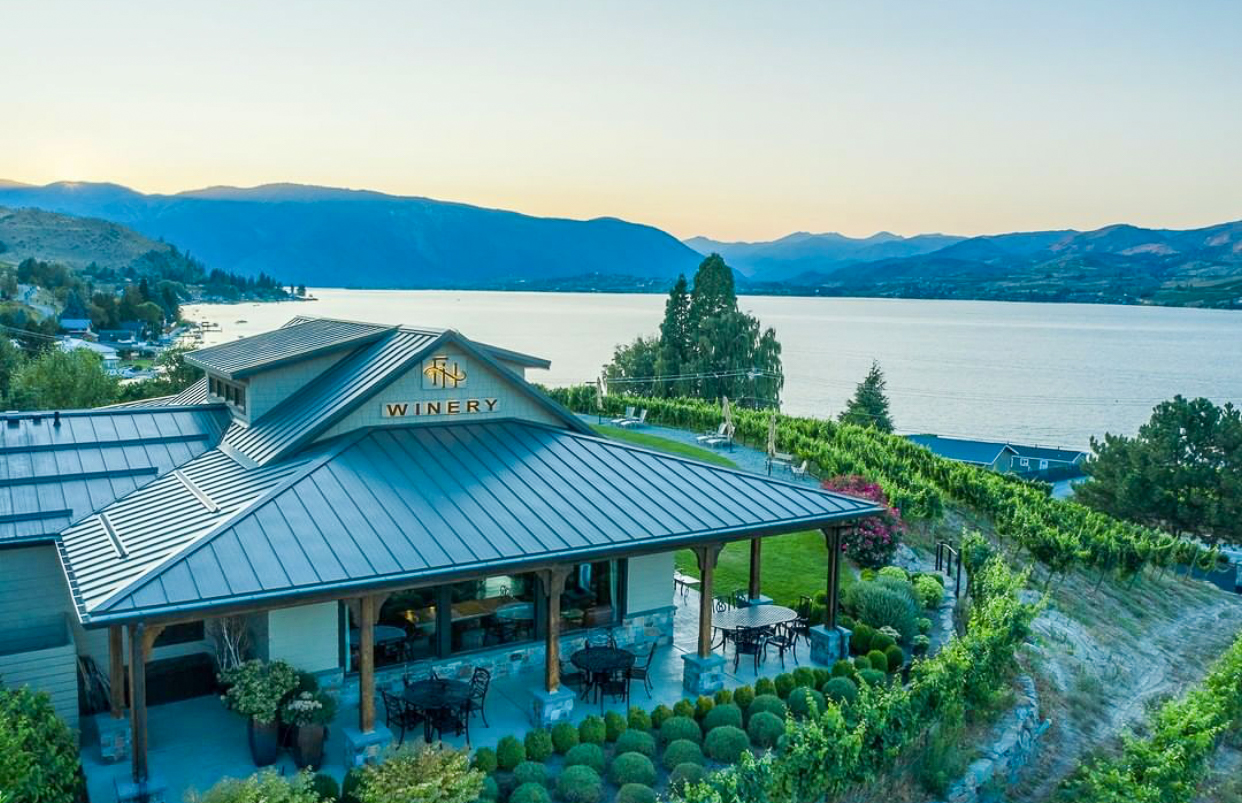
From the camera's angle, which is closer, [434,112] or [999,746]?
[999,746]

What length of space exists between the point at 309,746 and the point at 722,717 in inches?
216

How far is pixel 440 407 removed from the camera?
49.8 ft

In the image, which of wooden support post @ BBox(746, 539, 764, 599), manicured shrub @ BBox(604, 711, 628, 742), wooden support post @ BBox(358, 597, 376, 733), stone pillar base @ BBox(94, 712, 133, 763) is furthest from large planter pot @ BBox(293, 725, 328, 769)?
wooden support post @ BBox(746, 539, 764, 599)

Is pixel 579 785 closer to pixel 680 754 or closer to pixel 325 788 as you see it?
pixel 680 754

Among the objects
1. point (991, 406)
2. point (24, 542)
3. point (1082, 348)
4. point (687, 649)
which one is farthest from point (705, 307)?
point (1082, 348)

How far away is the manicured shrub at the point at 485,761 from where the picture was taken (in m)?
10.9

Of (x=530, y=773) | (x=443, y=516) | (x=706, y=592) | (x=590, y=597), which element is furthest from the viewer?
(x=590, y=597)

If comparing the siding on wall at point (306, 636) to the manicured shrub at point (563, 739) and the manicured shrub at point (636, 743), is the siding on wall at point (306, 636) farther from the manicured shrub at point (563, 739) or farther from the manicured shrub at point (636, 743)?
the manicured shrub at point (636, 743)

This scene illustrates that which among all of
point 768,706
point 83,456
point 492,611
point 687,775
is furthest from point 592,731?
point 83,456

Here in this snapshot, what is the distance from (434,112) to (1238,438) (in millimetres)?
42918

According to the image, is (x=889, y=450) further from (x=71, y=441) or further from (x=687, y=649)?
(x=71, y=441)

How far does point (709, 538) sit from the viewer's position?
12719mm

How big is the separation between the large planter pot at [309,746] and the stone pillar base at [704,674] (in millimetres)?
5509

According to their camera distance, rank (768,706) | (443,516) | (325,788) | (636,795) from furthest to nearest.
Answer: (768,706) → (443,516) → (636,795) → (325,788)
